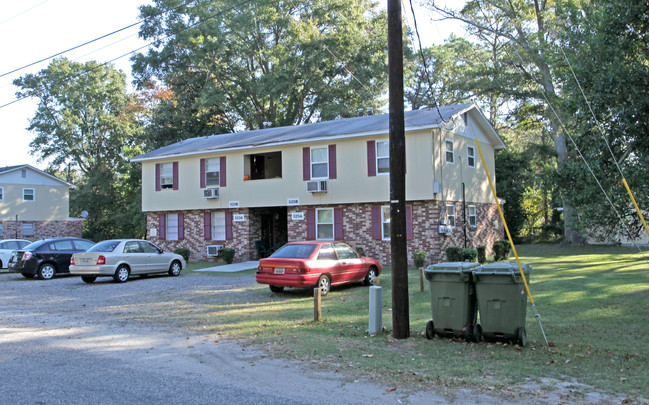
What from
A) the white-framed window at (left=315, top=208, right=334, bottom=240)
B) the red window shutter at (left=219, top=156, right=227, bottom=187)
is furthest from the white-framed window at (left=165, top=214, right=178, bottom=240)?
the white-framed window at (left=315, top=208, right=334, bottom=240)

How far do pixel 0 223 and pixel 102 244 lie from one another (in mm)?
26822

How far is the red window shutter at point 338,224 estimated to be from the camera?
23203mm

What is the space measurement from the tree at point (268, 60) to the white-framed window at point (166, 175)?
10155mm

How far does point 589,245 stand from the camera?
30.5 m

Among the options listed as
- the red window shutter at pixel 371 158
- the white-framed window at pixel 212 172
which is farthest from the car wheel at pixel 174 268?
the red window shutter at pixel 371 158

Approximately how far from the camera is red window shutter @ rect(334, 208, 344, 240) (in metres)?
23.2

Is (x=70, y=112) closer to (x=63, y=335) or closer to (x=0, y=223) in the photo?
(x=0, y=223)

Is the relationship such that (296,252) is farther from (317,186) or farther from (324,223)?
(324,223)

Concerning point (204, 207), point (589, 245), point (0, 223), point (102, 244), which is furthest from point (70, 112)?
point (589, 245)

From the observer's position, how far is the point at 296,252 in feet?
45.3

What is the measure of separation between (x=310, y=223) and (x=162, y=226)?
9243 millimetres

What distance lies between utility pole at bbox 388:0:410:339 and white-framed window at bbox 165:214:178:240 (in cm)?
2127

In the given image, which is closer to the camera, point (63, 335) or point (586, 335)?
point (586, 335)

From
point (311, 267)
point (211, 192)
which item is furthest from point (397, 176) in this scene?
point (211, 192)
